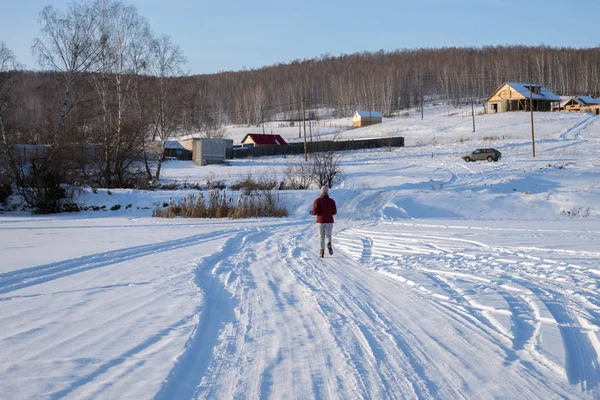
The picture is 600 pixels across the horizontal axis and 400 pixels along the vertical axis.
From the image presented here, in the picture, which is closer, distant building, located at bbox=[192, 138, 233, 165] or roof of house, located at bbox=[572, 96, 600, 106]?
distant building, located at bbox=[192, 138, 233, 165]

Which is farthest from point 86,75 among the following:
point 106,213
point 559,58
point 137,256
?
point 559,58

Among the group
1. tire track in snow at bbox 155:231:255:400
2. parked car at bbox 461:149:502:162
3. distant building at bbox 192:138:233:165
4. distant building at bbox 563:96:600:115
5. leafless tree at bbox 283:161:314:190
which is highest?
distant building at bbox 563:96:600:115

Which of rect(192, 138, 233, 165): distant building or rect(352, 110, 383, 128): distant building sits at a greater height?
rect(352, 110, 383, 128): distant building

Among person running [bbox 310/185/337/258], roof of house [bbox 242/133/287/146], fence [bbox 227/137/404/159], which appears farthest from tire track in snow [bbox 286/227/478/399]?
roof of house [bbox 242/133/287/146]

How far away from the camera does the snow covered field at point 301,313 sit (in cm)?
478

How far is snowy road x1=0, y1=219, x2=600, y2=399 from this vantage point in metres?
4.73

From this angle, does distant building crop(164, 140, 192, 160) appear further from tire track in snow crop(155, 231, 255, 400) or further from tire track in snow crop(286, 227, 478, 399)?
tire track in snow crop(286, 227, 478, 399)

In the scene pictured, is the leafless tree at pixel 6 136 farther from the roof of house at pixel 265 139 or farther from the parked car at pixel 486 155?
the roof of house at pixel 265 139

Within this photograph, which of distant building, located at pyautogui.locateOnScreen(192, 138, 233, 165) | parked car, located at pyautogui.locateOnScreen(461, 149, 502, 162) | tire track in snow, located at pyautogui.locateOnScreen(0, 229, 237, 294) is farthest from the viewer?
distant building, located at pyautogui.locateOnScreen(192, 138, 233, 165)

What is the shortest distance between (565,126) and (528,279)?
69514mm

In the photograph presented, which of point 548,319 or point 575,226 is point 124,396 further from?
point 575,226

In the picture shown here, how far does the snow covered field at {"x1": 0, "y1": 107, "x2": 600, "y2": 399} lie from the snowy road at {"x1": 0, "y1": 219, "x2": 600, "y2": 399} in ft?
0.09

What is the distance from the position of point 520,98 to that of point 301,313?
95.4 metres

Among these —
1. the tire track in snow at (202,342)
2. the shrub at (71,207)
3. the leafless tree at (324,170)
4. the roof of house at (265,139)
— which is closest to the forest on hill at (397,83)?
the roof of house at (265,139)
